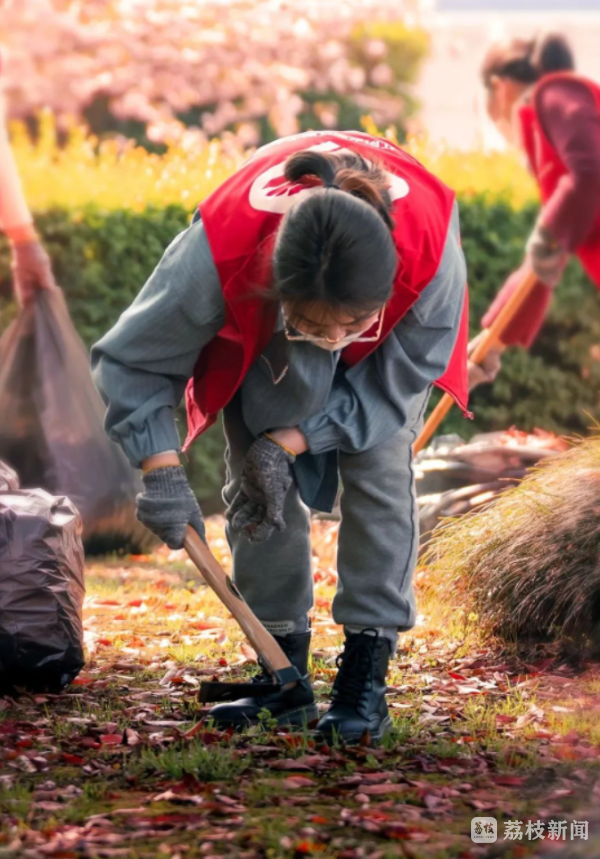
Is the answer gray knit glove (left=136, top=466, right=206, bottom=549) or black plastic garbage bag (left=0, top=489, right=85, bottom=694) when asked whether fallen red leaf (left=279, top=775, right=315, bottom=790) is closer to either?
gray knit glove (left=136, top=466, right=206, bottom=549)

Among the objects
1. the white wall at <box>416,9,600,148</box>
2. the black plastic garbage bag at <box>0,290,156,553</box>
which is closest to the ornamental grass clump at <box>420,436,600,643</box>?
the black plastic garbage bag at <box>0,290,156,553</box>

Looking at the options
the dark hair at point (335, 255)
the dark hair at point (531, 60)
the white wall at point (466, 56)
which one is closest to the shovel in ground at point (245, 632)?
the dark hair at point (335, 255)

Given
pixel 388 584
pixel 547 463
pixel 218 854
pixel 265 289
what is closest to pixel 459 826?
pixel 218 854

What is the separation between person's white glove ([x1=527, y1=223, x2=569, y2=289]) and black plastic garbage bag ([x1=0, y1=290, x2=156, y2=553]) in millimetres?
2554

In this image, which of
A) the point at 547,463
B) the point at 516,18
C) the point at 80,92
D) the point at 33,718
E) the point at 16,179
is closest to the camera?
the point at 33,718

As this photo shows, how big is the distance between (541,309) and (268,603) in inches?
157

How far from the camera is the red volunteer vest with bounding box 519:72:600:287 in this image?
5.91 meters

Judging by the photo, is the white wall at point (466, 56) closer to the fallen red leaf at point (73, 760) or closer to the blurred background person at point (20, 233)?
the blurred background person at point (20, 233)

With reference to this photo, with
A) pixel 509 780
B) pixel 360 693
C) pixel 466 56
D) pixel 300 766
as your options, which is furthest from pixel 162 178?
pixel 466 56

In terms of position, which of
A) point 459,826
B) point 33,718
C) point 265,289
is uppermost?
point 265,289

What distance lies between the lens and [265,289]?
7.68ft

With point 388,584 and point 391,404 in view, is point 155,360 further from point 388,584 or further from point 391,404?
point 388,584

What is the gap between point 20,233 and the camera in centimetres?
446

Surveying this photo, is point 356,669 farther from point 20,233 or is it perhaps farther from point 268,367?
point 20,233
